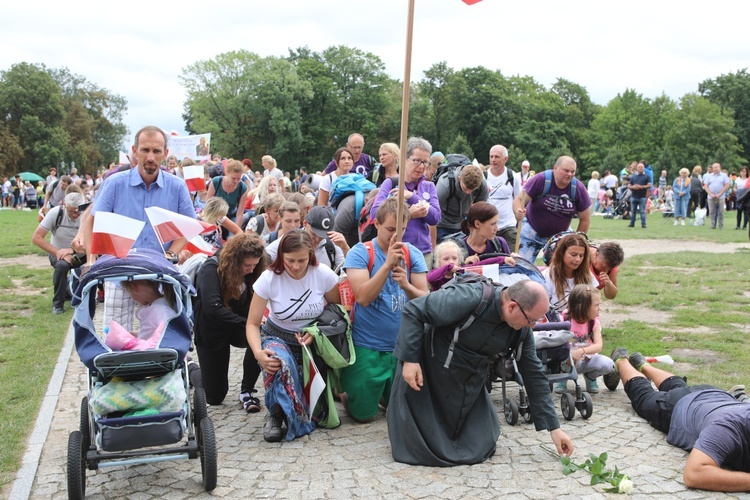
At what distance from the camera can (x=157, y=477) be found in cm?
475

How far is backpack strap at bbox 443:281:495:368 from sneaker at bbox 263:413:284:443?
1435 mm

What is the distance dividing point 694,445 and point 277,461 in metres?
2.75

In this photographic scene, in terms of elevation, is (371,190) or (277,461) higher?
(371,190)

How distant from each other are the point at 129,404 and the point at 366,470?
1.58 metres

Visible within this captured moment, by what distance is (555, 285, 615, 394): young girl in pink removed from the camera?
20.9ft

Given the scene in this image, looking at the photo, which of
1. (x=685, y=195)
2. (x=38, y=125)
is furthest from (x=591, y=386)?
(x=38, y=125)

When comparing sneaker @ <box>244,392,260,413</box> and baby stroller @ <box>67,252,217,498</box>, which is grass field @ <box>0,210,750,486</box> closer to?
baby stroller @ <box>67,252,217,498</box>

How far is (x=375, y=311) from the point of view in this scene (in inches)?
232

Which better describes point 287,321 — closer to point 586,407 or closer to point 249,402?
point 249,402

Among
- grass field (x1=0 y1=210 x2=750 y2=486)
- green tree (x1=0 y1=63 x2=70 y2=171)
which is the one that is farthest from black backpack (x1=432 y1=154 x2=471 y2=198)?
green tree (x1=0 y1=63 x2=70 y2=171)

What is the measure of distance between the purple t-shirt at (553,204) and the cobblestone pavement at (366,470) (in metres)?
2.95

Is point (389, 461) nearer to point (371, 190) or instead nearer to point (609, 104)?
point (371, 190)

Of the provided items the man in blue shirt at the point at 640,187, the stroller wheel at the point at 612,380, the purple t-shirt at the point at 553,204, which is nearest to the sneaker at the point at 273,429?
the stroller wheel at the point at 612,380

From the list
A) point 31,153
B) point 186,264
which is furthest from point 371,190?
point 31,153
